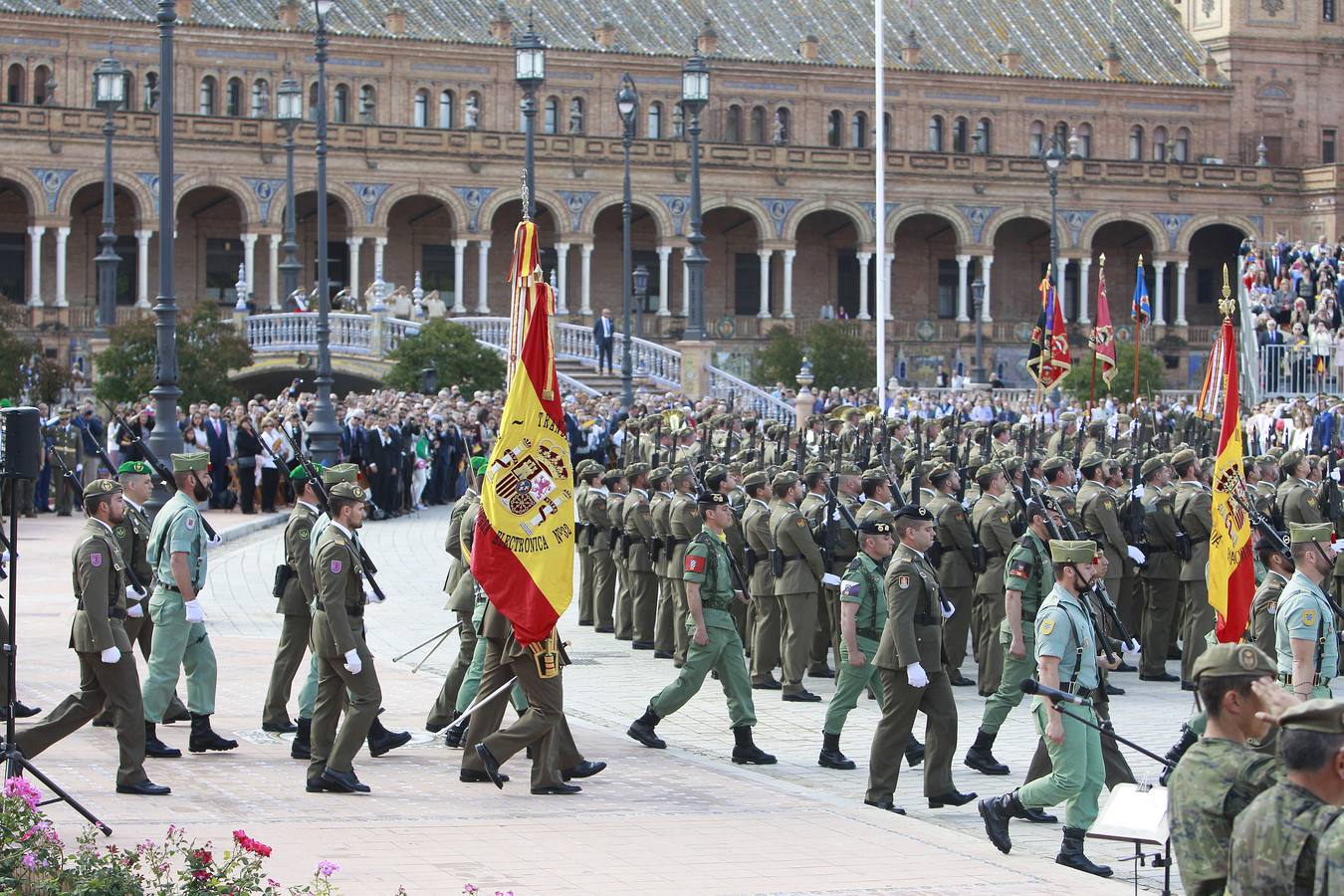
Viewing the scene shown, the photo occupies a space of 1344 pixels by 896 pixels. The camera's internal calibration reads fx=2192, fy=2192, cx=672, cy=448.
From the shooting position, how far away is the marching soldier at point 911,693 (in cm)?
1149

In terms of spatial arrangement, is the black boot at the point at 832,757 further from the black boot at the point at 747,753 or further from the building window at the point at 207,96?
the building window at the point at 207,96

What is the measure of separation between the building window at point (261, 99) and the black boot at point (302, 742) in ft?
159

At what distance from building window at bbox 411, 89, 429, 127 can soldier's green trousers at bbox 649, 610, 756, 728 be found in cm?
5014

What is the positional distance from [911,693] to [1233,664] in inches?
187

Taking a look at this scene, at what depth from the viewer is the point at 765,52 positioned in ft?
216

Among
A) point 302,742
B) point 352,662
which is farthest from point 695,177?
point 352,662

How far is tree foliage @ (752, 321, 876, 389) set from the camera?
5194 cm

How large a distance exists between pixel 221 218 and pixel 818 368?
17773 mm

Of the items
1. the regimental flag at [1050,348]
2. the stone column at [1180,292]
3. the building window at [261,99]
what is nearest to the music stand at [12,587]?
the regimental flag at [1050,348]

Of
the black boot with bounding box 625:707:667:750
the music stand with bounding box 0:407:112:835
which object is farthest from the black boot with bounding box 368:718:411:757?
the music stand with bounding box 0:407:112:835

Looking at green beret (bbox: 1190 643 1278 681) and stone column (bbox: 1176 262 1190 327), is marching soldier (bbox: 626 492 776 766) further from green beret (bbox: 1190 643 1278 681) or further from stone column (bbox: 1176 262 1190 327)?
stone column (bbox: 1176 262 1190 327)

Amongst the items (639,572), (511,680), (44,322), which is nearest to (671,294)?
(44,322)

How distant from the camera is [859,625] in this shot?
12.8 m

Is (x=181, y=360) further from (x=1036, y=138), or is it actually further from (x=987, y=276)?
(x=1036, y=138)
